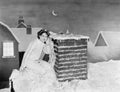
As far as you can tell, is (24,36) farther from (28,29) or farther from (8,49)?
(8,49)

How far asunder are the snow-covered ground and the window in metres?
0.77

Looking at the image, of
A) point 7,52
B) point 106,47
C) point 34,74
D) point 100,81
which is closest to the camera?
point 34,74

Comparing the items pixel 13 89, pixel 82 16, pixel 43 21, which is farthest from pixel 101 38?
pixel 13 89

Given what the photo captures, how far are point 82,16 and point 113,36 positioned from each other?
3.47 feet

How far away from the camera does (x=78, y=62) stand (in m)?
3.70

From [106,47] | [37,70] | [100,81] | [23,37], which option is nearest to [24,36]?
[23,37]

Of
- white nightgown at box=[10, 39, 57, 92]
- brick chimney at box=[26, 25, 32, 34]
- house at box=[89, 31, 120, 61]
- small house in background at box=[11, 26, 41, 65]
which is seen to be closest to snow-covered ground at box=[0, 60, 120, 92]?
house at box=[89, 31, 120, 61]

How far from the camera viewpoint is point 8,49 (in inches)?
155

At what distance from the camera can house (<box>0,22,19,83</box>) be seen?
12.7 ft

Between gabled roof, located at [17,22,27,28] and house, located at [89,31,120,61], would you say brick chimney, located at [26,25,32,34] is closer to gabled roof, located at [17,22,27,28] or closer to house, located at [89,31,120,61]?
gabled roof, located at [17,22,27,28]

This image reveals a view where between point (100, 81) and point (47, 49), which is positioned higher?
point (47, 49)

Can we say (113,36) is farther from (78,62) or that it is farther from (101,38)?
(78,62)

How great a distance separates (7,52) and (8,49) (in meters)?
0.07

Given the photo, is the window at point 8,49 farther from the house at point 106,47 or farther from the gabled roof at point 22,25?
the house at point 106,47
